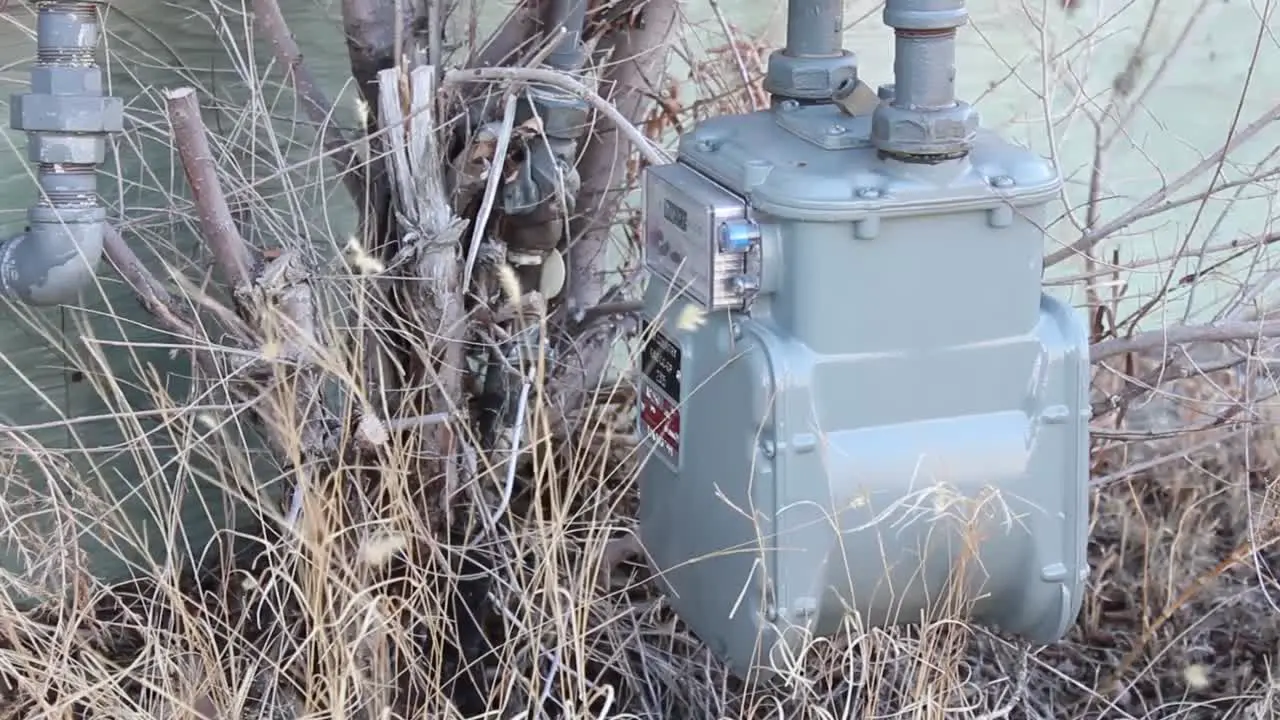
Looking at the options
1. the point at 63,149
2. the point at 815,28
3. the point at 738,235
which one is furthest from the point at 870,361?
the point at 63,149

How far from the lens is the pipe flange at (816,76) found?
1.77 metres

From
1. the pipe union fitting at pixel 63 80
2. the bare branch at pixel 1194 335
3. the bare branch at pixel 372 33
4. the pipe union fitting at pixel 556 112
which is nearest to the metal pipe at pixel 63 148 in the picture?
the pipe union fitting at pixel 63 80

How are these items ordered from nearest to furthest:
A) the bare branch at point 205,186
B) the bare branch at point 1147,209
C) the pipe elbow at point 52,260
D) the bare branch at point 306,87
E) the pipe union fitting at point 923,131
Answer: the pipe union fitting at point 923,131, the bare branch at point 205,186, the pipe elbow at point 52,260, the bare branch at point 306,87, the bare branch at point 1147,209

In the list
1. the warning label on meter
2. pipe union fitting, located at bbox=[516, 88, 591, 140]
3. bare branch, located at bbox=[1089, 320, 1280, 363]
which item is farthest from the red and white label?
bare branch, located at bbox=[1089, 320, 1280, 363]

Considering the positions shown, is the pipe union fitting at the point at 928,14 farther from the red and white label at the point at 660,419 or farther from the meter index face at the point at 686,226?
the red and white label at the point at 660,419

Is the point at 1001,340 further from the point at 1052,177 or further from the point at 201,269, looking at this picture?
the point at 201,269

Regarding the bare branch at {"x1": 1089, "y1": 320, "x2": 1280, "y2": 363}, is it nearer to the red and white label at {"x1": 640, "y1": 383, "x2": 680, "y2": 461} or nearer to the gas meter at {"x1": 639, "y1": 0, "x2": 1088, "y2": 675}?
the gas meter at {"x1": 639, "y1": 0, "x2": 1088, "y2": 675}

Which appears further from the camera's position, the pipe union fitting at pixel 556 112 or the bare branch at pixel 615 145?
the bare branch at pixel 615 145

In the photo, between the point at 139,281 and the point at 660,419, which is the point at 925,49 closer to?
the point at 660,419

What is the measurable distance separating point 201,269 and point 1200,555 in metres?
1.75

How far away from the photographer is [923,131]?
1548 mm

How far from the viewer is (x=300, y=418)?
6.40 ft

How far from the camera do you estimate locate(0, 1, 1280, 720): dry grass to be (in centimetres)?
177

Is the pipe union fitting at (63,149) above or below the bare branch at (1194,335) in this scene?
above
